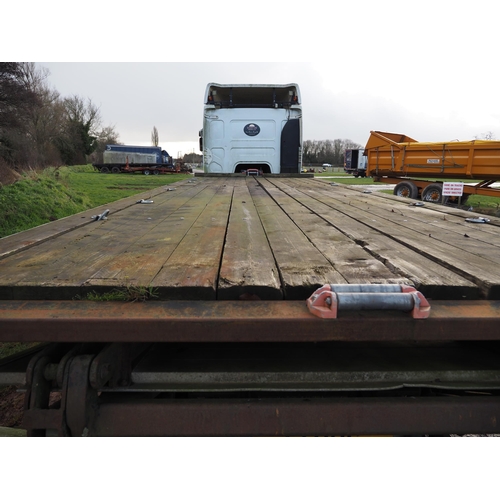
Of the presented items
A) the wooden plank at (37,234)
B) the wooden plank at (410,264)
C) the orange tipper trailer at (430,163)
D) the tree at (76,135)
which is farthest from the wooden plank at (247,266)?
the tree at (76,135)

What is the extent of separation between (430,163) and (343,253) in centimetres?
1167

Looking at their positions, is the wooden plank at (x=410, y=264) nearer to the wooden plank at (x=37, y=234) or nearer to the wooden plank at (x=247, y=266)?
the wooden plank at (x=247, y=266)

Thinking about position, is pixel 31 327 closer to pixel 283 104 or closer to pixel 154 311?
pixel 154 311

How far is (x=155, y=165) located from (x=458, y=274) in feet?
135

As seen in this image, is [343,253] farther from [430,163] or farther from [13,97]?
[430,163]

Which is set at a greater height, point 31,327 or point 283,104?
point 283,104

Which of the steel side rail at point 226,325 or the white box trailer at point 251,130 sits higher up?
the white box trailer at point 251,130

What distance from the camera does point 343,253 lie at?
1.97 metres

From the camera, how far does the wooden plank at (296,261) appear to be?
1495 millimetres

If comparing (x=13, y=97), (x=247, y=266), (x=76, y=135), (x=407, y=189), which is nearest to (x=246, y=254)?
(x=247, y=266)

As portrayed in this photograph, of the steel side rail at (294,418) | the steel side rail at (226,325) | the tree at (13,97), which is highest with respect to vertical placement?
the tree at (13,97)

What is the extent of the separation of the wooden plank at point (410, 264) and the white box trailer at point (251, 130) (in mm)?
6110

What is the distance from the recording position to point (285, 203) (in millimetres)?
3918

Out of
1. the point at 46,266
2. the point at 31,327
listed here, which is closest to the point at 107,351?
the point at 31,327
